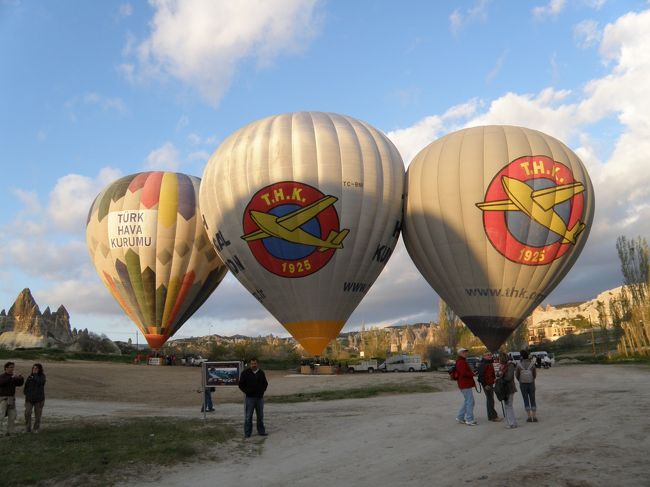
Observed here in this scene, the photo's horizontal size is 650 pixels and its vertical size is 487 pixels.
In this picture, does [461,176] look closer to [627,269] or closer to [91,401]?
[91,401]

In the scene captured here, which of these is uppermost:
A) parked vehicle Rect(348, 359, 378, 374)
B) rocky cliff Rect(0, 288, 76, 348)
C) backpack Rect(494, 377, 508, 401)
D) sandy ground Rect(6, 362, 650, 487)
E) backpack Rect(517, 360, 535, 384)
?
rocky cliff Rect(0, 288, 76, 348)

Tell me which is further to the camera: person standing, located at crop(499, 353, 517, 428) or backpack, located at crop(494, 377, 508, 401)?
backpack, located at crop(494, 377, 508, 401)

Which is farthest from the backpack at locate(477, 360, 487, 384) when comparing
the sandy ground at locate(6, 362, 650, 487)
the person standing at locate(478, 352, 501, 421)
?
the sandy ground at locate(6, 362, 650, 487)

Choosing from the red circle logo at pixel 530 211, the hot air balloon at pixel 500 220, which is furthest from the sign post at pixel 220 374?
the red circle logo at pixel 530 211

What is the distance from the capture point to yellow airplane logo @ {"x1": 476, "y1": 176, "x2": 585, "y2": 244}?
89.8 feet

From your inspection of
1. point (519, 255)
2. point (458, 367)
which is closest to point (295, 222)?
point (519, 255)

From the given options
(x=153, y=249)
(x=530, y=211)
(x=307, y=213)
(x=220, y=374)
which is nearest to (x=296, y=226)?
(x=307, y=213)

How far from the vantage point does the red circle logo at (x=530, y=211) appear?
89.9 feet

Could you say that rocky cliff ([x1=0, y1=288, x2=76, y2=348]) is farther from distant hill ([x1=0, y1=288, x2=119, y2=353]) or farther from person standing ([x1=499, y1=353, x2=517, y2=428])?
person standing ([x1=499, y1=353, x2=517, y2=428])

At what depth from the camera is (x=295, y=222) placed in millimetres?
27625

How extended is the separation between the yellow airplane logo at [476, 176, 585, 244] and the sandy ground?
12.7 m

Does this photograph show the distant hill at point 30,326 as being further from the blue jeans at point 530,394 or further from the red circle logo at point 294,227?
the blue jeans at point 530,394

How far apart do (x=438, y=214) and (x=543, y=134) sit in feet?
24.2

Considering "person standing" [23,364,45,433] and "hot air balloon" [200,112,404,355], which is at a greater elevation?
"hot air balloon" [200,112,404,355]
